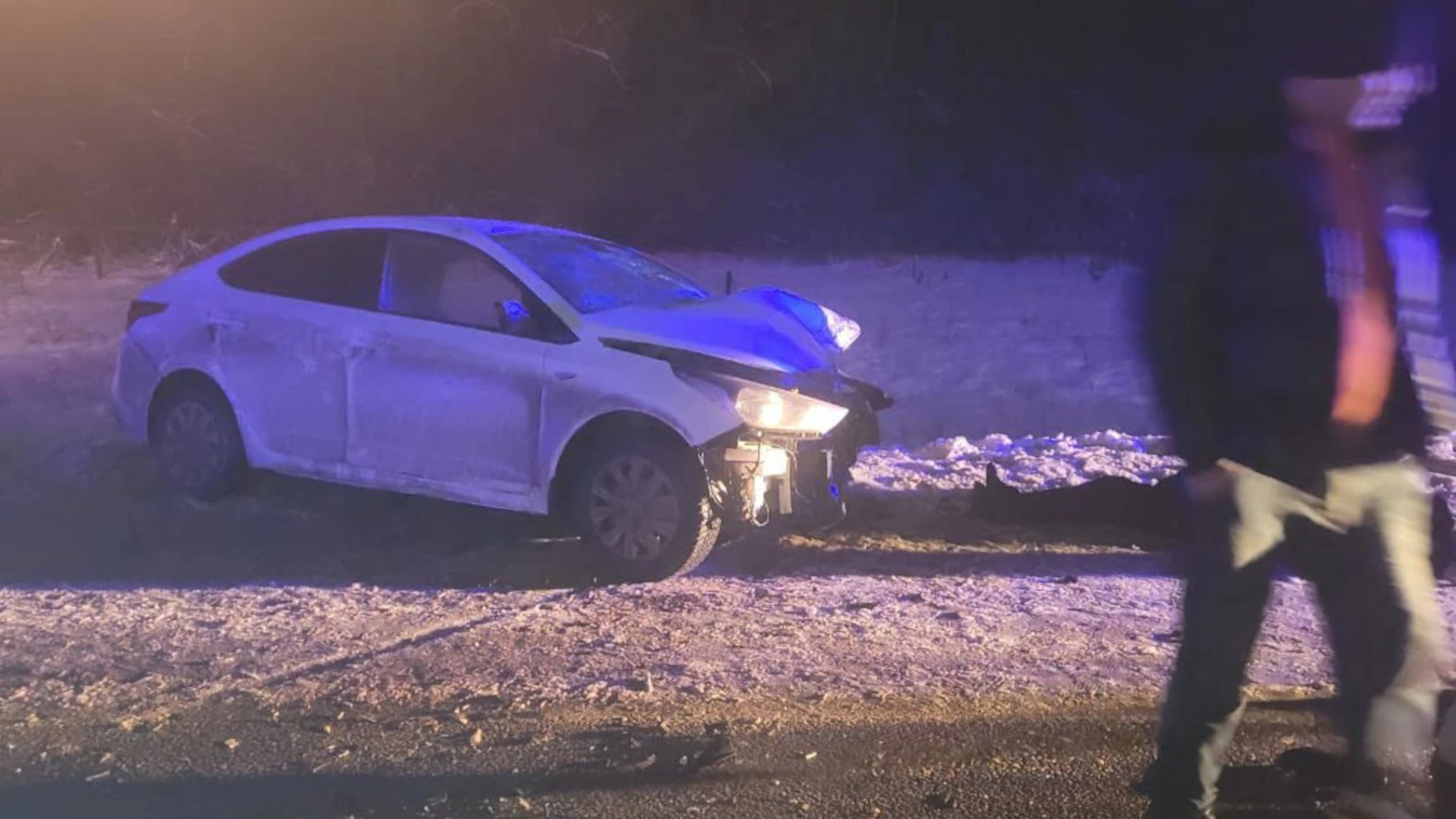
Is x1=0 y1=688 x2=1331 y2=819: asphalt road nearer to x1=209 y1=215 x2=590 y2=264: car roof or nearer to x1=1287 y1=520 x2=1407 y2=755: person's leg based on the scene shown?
x1=1287 y1=520 x2=1407 y2=755: person's leg

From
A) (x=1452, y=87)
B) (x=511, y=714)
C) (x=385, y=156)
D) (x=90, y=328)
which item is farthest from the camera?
(x=1452, y=87)

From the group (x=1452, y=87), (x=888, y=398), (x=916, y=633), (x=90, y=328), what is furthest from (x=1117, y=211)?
(x=90, y=328)

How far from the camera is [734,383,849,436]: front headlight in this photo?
632 centimetres

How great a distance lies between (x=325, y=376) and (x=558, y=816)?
383 cm

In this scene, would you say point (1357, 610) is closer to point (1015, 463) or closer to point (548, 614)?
point (548, 614)

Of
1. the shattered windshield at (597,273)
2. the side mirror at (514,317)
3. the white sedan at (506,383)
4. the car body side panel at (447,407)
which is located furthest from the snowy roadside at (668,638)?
the shattered windshield at (597,273)

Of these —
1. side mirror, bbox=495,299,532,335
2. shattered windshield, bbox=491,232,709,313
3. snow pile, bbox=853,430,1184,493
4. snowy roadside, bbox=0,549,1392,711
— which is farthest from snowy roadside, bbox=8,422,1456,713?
shattered windshield, bbox=491,232,709,313

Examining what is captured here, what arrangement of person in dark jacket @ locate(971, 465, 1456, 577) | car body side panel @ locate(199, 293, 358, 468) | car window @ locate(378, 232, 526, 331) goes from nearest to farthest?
1. car window @ locate(378, 232, 526, 331)
2. car body side panel @ locate(199, 293, 358, 468)
3. person in dark jacket @ locate(971, 465, 1456, 577)

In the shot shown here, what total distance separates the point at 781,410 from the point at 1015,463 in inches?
110

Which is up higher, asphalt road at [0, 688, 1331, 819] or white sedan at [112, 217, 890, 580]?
white sedan at [112, 217, 890, 580]

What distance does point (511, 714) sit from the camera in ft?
15.5

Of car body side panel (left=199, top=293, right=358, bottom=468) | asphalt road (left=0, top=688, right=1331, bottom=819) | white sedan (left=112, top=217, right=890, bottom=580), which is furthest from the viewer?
car body side panel (left=199, top=293, right=358, bottom=468)

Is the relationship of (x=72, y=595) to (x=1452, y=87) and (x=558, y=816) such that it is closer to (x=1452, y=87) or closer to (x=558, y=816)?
(x=558, y=816)

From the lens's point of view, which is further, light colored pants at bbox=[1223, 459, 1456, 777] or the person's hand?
light colored pants at bbox=[1223, 459, 1456, 777]
